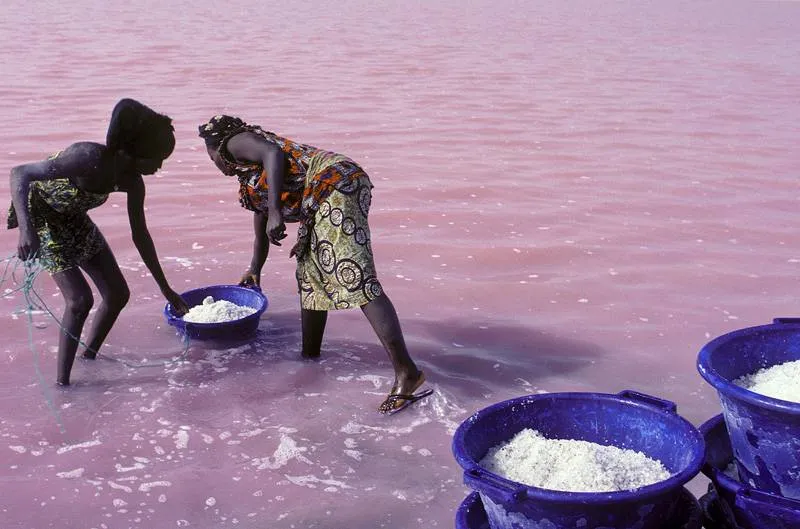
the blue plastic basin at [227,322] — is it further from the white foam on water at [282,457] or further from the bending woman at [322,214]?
the white foam on water at [282,457]

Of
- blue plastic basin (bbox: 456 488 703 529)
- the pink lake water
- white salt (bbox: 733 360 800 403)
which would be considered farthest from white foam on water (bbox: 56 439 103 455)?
white salt (bbox: 733 360 800 403)

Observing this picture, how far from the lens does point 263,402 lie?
13.7ft

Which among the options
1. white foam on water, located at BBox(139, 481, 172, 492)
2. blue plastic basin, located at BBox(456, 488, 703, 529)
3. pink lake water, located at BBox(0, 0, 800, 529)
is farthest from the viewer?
pink lake water, located at BBox(0, 0, 800, 529)

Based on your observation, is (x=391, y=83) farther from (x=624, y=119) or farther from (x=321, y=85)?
(x=624, y=119)

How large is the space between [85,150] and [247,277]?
1280mm

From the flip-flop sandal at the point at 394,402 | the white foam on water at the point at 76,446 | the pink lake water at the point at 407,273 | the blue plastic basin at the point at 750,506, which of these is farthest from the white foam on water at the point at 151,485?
the blue plastic basin at the point at 750,506

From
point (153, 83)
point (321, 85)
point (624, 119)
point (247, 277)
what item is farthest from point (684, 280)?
point (153, 83)

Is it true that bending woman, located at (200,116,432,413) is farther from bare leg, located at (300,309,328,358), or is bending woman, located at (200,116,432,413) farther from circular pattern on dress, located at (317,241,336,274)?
bare leg, located at (300,309,328,358)

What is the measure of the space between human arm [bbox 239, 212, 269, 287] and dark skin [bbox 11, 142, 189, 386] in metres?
0.40

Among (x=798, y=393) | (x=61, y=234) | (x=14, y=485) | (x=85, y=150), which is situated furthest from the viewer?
(x=61, y=234)

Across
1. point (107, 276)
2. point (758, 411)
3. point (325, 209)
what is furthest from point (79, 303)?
point (758, 411)

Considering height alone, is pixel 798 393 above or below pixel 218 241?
above

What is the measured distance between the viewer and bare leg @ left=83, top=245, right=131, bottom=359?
425 centimetres

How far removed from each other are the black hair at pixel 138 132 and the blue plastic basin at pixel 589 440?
1.89 m
